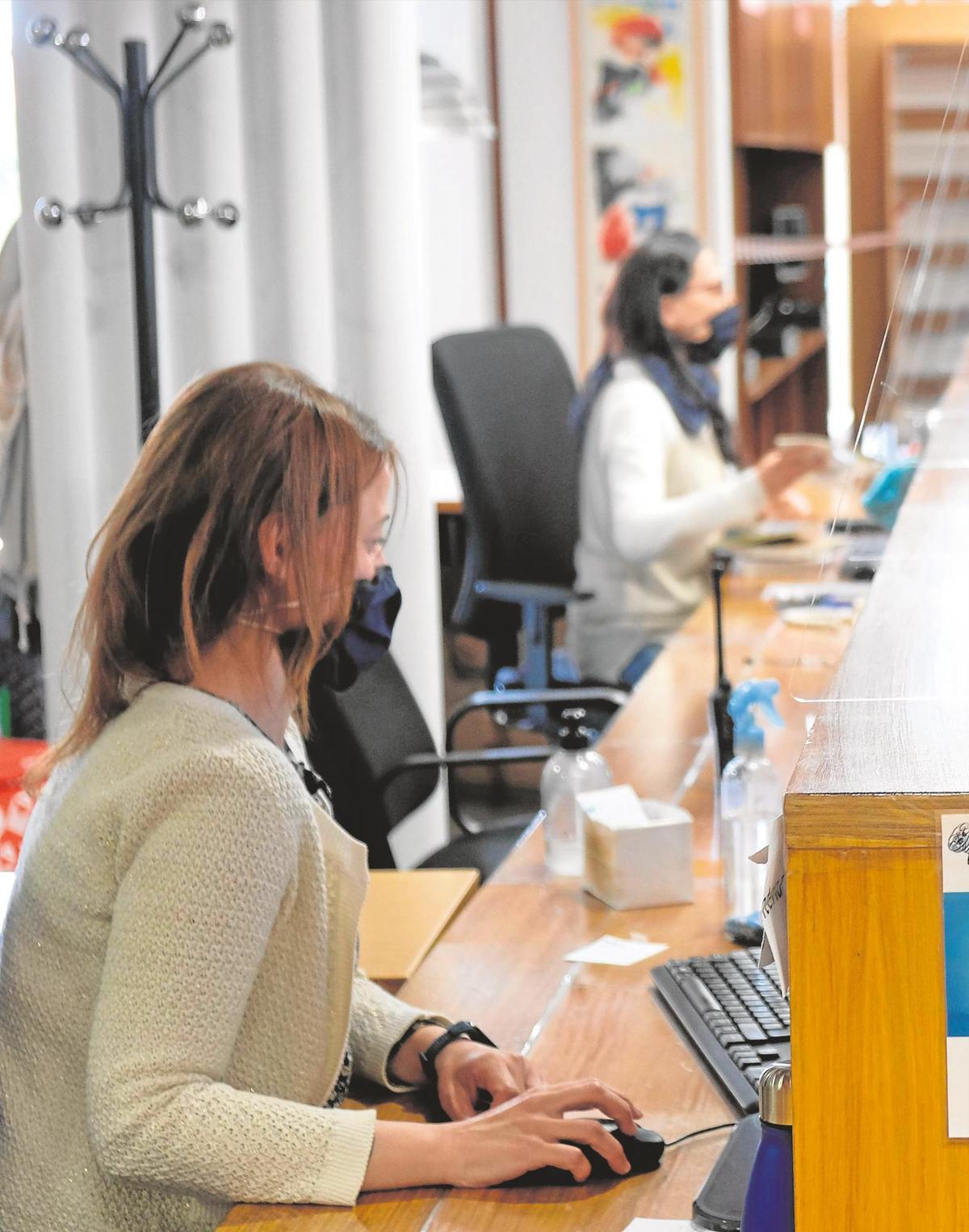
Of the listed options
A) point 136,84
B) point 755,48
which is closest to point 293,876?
point 136,84

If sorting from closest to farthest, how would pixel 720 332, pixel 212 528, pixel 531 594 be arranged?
pixel 212 528, pixel 531 594, pixel 720 332

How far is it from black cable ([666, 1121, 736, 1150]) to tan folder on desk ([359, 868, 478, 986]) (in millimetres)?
434

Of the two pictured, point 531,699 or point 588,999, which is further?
point 531,699

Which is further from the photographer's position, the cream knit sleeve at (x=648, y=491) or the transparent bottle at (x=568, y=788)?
the cream knit sleeve at (x=648, y=491)

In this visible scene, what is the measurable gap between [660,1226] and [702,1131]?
157 mm

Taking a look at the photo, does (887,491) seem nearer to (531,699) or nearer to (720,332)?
(720,332)

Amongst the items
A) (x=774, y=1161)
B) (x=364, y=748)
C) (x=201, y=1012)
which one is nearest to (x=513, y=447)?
(x=364, y=748)

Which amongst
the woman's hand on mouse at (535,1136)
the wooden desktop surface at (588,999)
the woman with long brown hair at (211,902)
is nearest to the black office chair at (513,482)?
the wooden desktop surface at (588,999)

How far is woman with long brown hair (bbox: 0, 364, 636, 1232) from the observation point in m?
1.11

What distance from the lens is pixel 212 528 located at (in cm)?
122

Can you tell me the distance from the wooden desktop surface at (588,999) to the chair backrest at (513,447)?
929 mm

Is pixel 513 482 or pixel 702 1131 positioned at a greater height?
pixel 513 482

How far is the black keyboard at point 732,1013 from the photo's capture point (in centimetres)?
134

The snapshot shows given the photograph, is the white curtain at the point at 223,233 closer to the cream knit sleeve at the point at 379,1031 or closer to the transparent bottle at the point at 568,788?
the transparent bottle at the point at 568,788
